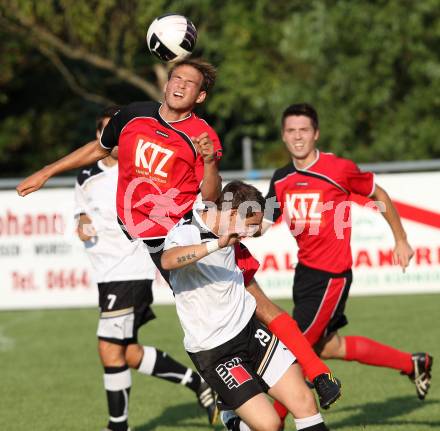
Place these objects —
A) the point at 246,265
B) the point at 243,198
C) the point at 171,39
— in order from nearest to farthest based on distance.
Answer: the point at 243,198 < the point at 246,265 < the point at 171,39

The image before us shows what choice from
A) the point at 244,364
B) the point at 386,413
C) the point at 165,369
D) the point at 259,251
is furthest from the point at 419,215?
the point at 244,364

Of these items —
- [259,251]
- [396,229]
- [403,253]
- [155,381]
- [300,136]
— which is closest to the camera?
[403,253]

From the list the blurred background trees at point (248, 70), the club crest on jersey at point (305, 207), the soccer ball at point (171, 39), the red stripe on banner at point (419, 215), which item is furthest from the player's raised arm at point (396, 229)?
the blurred background trees at point (248, 70)

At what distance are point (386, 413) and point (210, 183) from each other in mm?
2859

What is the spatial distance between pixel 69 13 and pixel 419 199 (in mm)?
13845

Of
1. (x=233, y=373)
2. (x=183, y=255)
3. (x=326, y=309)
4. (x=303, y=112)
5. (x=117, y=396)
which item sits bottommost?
(x=117, y=396)

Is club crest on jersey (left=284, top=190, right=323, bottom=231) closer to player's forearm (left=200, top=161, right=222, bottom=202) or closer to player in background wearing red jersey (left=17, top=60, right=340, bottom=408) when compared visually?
player in background wearing red jersey (left=17, top=60, right=340, bottom=408)

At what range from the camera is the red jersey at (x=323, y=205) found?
763cm

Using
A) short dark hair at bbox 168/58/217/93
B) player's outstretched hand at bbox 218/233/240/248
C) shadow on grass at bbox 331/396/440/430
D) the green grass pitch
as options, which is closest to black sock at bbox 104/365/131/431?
the green grass pitch

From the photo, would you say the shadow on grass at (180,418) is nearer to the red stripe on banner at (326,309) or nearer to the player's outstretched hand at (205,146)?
the red stripe on banner at (326,309)

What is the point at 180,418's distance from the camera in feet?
27.4

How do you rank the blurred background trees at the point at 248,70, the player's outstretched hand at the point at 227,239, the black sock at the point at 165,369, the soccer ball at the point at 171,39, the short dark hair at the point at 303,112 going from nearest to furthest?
the player's outstretched hand at the point at 227,239
the soccer ball at the point at 171,39
the short dark hair at the point at 303,112
the black sock at the point at 165,369
the blurred background trees at the point at 248,70

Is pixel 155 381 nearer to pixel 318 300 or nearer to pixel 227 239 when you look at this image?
pixel 318 300

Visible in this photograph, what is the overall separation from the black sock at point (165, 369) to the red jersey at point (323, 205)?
4.38 ft
